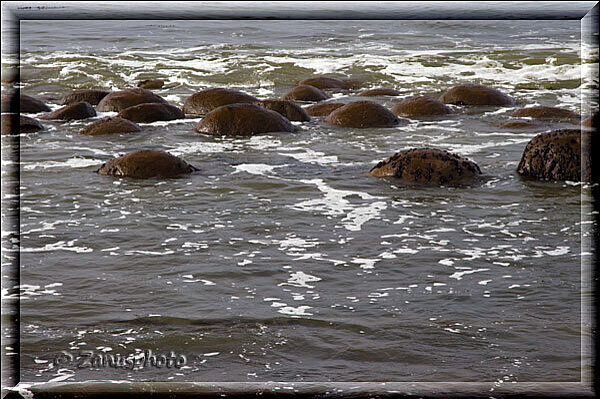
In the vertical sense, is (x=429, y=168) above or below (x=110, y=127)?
below

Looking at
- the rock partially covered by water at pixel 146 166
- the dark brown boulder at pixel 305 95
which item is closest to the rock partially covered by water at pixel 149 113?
the dark brown boulder at pixel 305 95

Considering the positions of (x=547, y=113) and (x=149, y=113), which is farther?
(x=547, y=113)

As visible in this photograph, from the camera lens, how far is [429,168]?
7.39 meters

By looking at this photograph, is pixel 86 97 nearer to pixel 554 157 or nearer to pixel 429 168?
pixel 429 168

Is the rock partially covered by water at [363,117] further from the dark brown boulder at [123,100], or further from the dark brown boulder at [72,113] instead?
the dark brown boulder at [72,113]

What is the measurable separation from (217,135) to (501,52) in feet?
40.5

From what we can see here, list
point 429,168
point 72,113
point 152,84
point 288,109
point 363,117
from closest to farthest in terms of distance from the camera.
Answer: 1. point 429,168
2. point 363,117
3. point 288,109
4. point 72,113
5. point 152,84

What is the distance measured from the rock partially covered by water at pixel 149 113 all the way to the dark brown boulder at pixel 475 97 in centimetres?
418

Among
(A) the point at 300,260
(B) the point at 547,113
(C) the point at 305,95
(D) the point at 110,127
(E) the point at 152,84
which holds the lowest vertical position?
(A) the point at 300,260

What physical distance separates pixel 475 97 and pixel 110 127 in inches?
218

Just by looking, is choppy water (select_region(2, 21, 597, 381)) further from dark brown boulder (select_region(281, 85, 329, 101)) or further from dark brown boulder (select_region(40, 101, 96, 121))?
dark brown boulder (select_region(281, 85, 329, 101))

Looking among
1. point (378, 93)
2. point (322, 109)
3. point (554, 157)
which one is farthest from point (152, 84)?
point (554, 157)

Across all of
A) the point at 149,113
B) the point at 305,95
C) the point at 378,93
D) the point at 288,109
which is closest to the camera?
the point at 149,113

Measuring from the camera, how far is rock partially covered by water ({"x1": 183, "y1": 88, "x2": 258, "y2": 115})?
37.7ft
